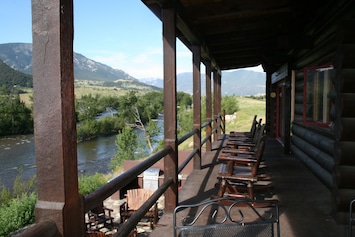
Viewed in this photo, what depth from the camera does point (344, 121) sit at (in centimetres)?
258

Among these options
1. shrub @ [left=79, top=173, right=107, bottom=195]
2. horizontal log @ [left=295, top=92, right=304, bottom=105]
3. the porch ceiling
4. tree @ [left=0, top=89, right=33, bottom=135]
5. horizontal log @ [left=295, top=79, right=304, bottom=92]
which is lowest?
shrub @ [left=79, top=173, right=107, bottom=195]

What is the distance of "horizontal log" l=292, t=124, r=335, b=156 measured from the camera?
3858 millimetres

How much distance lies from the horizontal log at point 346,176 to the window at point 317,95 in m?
1.30

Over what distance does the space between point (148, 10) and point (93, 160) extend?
36.0m

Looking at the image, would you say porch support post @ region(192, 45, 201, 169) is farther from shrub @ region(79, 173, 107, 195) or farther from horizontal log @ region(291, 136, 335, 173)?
shrub @ region(79, 173, 107, 195)

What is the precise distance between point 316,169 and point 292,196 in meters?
1.16

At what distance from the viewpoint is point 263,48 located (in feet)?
23.2

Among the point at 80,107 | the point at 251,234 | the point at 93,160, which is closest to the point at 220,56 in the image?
the point at 251,234

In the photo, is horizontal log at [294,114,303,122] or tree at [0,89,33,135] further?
tree at [0,89,33,135]

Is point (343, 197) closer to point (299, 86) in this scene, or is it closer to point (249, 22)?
point (249, 22)

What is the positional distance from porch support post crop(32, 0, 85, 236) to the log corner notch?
7.71ft

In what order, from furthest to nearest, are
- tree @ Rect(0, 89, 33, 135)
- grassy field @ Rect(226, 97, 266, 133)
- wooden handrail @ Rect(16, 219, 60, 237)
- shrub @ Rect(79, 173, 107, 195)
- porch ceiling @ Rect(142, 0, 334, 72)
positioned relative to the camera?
tree @ Rect(0, 89, 33, 135) → grassy field @ Rect(226, 97, 266, 133) → shrub @ Rect(79, 173, 107, 195) → porch ceiling @ Rect(142, 0, 334, 72) → wooden handrail @ Rect(16, 219, 60, 237)

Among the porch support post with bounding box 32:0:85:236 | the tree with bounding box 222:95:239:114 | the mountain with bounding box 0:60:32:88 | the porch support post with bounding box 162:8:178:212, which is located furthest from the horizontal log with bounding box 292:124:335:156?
the mountain with bounding box 0:60:32:88

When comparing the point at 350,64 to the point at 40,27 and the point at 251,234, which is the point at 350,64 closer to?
the point at 251,234
